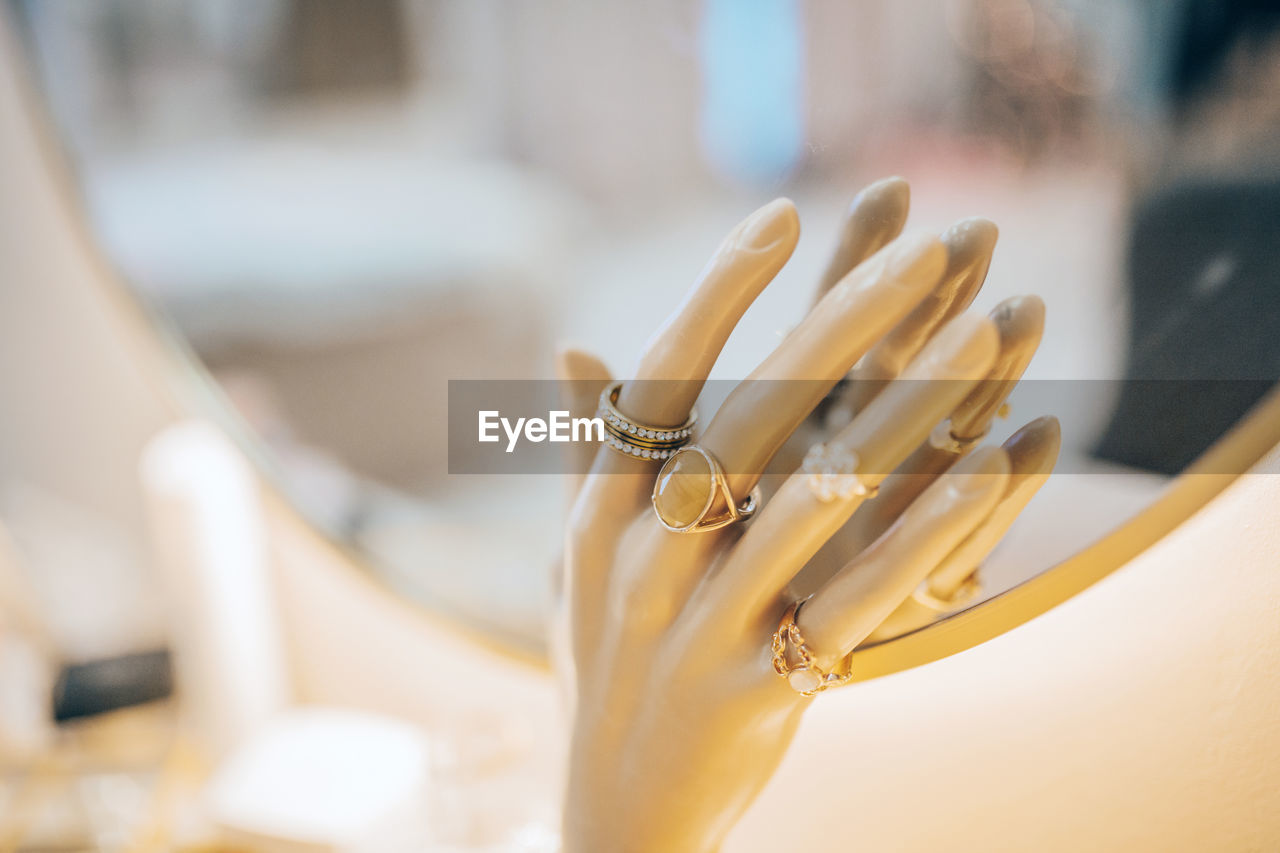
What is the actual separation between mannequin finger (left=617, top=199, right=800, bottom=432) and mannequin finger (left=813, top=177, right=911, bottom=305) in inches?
3.5

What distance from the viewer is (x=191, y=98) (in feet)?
2.19

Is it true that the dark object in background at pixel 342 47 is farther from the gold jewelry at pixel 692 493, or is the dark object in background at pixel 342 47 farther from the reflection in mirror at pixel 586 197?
the gold jewelry at pixel 692 493

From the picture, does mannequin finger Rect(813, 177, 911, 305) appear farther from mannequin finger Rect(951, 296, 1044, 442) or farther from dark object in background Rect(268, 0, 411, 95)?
dark object in background Rect(268, 0, 411, 95)

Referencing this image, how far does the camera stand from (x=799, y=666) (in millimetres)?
332

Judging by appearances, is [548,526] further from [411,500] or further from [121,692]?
[121,692]

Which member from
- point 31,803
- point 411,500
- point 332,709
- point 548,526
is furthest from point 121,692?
point 548,526

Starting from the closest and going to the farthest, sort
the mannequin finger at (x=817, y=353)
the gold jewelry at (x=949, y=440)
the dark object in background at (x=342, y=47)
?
the mannequin finger at (x=817, y=353), the gold jewelry at (x=949, y=440), the dark object in background at (x=342, y=47)

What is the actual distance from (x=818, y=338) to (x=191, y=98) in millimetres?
627

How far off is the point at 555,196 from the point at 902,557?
33 cm

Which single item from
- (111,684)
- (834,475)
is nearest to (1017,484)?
(834,475)

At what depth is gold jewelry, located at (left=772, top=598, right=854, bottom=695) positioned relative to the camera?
329 mm

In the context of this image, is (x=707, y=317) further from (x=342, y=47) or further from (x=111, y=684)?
(x=111, y=684)

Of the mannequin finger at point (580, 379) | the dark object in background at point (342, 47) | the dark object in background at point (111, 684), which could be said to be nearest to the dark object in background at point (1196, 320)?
the mannequin finger at point (580, 379)

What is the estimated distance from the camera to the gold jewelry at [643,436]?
333 mm
